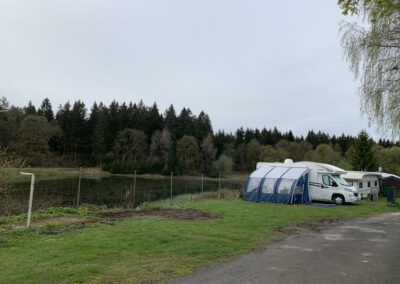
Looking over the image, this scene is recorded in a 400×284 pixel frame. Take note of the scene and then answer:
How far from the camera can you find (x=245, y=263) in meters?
7.75

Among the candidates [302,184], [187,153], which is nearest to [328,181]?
[302,184]

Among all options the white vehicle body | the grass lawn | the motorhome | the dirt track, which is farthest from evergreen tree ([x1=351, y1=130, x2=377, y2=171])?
the dirt track

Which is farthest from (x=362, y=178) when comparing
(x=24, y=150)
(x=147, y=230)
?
(x=24, y=150)

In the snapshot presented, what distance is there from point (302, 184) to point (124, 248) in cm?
1833

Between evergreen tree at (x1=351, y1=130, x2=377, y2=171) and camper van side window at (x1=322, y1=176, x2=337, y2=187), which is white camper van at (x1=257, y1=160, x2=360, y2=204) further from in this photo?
evergreen tree at (x1=351, y1=130, x2=377, y2=171)

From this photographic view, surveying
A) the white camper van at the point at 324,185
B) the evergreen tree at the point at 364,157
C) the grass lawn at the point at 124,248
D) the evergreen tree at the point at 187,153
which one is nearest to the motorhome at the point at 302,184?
the white camper van at the point at 324,185

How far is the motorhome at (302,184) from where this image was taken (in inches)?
974

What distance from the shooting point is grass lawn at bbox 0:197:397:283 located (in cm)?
662

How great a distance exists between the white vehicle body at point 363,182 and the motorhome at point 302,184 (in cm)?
581

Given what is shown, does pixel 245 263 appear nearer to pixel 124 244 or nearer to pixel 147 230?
pixel 124 244

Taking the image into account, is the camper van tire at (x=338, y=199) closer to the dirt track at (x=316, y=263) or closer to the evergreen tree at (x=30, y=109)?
the dirt track at (x=316, y=263)

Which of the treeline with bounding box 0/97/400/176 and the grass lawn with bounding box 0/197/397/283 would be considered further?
the treeline with bounding box 0/97/400/176

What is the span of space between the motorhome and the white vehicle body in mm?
5807

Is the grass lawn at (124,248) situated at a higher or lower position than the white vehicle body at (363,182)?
lower
